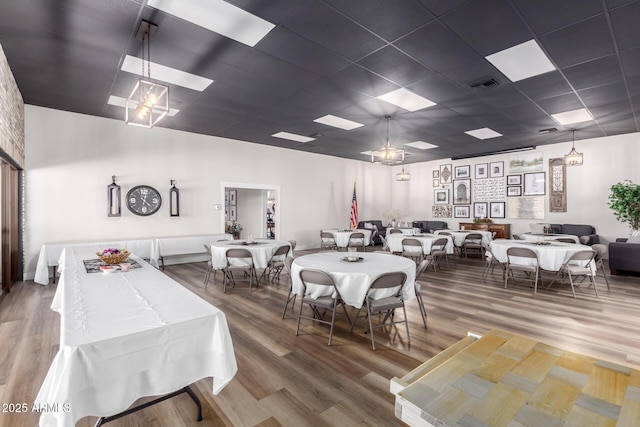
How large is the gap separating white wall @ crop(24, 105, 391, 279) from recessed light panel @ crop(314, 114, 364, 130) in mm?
2860

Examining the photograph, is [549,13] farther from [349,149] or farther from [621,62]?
[349,149]

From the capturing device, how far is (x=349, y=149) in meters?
9.55

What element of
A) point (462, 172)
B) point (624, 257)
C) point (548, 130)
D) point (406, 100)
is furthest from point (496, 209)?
point (406, 100)

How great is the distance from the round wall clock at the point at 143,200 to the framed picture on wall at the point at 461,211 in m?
9.40

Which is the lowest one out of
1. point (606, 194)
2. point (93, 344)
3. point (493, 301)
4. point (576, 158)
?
point (493, 301)

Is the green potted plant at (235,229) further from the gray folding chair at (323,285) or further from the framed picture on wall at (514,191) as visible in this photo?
the framed picture on wall at (514,191)

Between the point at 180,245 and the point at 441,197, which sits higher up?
the point at 441,197

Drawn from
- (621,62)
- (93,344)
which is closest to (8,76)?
(93,344)

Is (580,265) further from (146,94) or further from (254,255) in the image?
(146,94)

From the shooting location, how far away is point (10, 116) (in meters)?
4.30

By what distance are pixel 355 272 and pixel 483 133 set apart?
20.7 feet

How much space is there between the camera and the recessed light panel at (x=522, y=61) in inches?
144

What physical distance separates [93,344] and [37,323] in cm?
332

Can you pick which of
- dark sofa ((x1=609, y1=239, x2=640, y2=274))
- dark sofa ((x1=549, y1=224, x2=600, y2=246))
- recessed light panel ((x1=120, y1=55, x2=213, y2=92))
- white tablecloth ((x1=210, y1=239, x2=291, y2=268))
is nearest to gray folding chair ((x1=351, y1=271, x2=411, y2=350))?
white tablecloth ((x1=210, y1=239, x2=291, y2=268))
